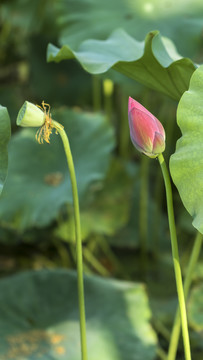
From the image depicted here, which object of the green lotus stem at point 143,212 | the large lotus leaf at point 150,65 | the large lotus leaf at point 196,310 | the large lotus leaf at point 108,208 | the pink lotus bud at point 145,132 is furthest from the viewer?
the green lotus stem at point 143,212

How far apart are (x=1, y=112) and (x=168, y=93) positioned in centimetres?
28

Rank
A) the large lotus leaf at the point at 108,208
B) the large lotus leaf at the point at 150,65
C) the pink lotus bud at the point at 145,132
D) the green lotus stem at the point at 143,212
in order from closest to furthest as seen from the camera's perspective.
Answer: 1. the pink lotus bud at the point at 145,132
2. the large lotus leaf at the point at 150,65
3. the large lotus leaf at the point at 108,208
4. the green lotus stem at the point at 143,212

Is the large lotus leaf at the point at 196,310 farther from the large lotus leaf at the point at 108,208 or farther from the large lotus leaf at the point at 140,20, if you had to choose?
the large lotus leaf at the point at 140,20

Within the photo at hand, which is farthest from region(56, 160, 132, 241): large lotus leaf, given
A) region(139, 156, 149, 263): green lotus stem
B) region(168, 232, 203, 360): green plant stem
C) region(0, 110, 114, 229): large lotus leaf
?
region(168, 232, 203, 360): green plant stem

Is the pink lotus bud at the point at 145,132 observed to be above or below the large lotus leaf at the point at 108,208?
above

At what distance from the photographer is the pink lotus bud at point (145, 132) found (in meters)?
0.67

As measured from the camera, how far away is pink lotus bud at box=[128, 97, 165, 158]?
667mm

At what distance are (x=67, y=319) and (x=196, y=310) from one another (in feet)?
1.20

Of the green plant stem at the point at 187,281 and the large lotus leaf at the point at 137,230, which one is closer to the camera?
the green plant stem at the point at 187,281

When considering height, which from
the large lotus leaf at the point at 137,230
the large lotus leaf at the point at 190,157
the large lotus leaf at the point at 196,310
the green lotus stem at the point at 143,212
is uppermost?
the large lotus leaf at the point at 190,157

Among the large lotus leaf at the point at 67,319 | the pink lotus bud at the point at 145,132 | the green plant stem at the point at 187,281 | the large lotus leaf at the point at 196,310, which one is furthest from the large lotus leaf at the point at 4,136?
the large lotus leaf at the point at 196,310

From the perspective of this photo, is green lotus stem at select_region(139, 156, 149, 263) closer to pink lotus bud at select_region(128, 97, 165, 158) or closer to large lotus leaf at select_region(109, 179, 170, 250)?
large lotus leaf at select_region(109, 179, 170, 250)

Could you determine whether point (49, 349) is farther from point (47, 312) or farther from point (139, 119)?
point (139, 119)

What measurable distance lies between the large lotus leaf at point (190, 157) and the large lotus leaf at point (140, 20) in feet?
2.71
